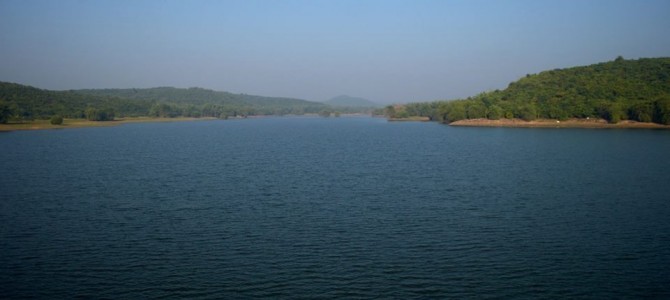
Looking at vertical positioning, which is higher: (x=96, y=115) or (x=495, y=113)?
(x=495, y=113)

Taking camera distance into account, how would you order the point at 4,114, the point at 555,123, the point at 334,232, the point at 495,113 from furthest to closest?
1. the point at 495,113
2. the point at 555,123
3. the point at 4,114
4. the point at 334,232

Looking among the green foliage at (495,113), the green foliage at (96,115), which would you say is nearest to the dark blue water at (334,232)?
the green foliage at (495,113)

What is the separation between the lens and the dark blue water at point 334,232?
19.0m

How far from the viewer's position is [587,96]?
5064 inches

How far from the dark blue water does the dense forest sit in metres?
78.8

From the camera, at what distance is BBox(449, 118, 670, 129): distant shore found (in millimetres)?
112188

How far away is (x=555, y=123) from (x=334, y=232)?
369 feet

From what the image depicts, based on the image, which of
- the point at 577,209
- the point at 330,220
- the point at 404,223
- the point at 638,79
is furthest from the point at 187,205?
the point at 638,79

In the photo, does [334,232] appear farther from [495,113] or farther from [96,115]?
[96,115]

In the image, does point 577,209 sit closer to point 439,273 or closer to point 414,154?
point 439,273

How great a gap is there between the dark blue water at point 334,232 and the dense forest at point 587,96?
7879 centimetres

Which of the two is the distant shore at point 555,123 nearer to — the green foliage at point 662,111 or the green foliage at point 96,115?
the green foliage at point 662,111

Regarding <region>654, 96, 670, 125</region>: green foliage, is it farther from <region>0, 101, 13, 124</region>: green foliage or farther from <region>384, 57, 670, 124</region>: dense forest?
<region>0, 101, 13, 124</region>: green foliage

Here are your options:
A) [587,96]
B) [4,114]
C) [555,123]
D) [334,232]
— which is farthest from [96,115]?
[334,232]
